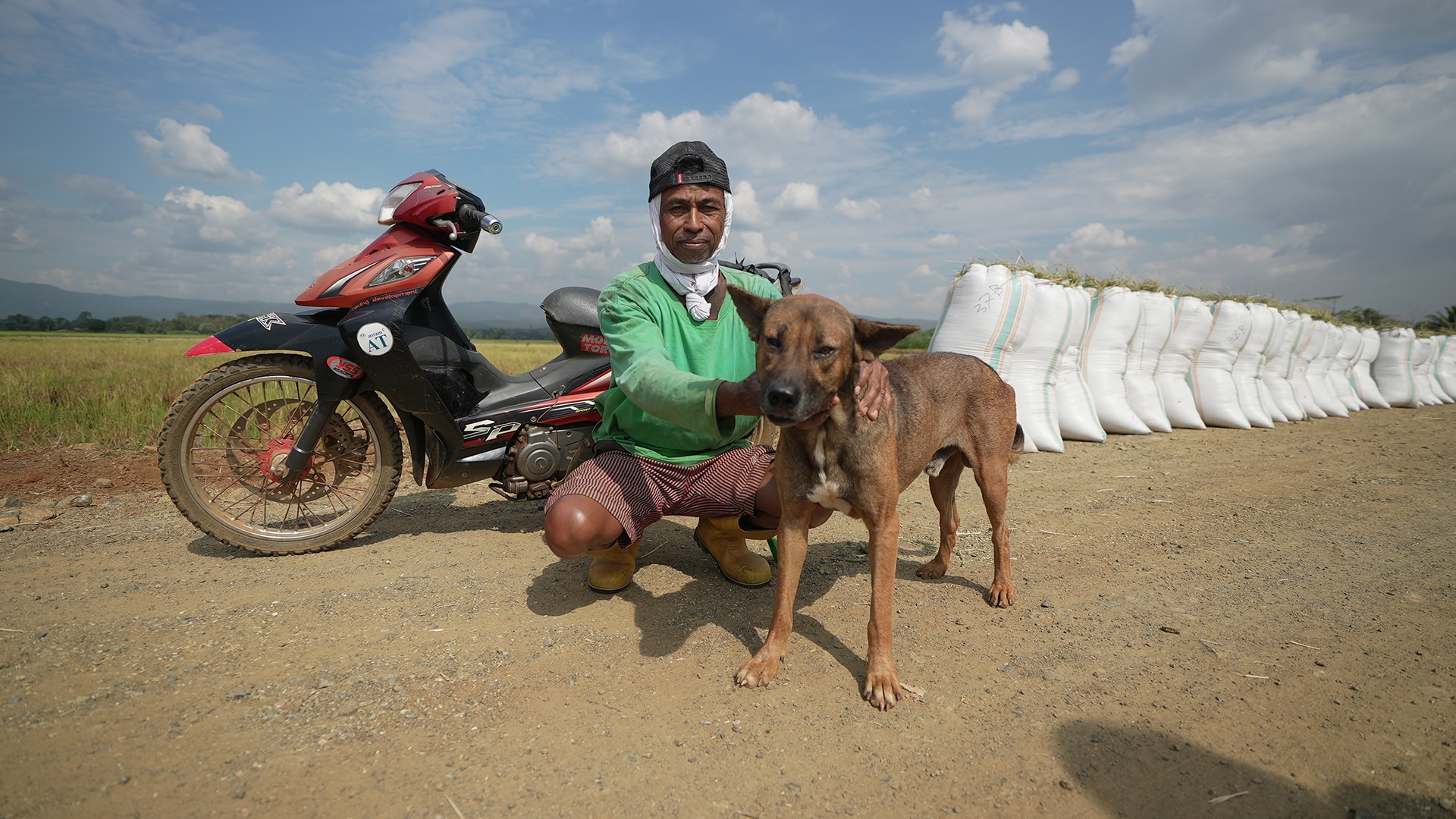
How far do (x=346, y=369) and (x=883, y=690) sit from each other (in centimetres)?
349

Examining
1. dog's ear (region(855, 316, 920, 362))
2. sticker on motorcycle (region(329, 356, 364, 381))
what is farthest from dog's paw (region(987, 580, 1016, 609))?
sticker on motorcycle (region(329, 356, 364, 381))

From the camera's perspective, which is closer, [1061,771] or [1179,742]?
[1061,771]

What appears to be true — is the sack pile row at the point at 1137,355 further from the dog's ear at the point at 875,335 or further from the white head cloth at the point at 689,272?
the dog's ear at the point at 875,335

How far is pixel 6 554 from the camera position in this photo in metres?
3.75

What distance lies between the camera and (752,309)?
2475 millimetres

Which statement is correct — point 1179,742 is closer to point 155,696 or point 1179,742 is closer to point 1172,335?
point 155,696

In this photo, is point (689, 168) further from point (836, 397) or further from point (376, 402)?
point (376, 402)

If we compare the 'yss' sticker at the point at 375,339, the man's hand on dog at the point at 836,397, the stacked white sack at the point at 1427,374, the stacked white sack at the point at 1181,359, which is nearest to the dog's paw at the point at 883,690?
the man's hand on dog at the point at 836,397

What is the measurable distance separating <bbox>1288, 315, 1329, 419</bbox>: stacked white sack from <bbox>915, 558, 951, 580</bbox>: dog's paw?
10695mm

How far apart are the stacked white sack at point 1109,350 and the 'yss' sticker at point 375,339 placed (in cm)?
761

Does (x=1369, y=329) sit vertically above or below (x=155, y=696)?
above

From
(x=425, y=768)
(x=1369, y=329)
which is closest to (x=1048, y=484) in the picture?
(x=425, y=768)

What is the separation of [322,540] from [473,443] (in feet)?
3.46

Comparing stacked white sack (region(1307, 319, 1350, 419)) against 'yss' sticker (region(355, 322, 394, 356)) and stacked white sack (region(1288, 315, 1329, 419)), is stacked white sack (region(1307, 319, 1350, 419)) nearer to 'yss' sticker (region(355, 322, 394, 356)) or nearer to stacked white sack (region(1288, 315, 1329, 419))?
stacked white sack (region(1288, 315, 1329, 419))
